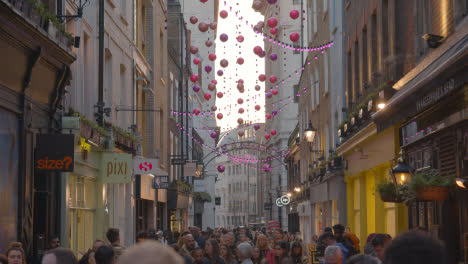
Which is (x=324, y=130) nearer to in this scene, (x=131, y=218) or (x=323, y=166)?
(x=323, y=166)

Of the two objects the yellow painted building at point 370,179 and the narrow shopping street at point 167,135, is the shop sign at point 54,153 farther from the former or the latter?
the yellow painted building at point 370,179

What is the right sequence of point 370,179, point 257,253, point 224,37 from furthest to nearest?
point 224,37 → point 370,179 → point 257,253

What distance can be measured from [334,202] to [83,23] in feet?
50.0

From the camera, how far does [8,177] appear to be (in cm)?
1235

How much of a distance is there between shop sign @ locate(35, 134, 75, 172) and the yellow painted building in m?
6.30

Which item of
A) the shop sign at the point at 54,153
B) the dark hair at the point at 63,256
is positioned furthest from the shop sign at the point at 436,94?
the dark hair at the point at 63,256

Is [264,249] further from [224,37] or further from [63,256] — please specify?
[224,37]

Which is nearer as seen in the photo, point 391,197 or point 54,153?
point 54,153

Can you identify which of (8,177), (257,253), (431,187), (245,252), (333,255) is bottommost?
(257,253)

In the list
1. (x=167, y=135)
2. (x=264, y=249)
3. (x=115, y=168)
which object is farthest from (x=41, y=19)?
(x=167, y=135)

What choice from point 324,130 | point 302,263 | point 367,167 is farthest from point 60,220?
point 324,130

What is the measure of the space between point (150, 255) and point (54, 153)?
11244mm

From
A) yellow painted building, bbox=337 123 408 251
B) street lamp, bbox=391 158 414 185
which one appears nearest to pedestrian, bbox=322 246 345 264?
street lamp, bbox=391 158 414 185

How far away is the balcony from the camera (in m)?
11.6
